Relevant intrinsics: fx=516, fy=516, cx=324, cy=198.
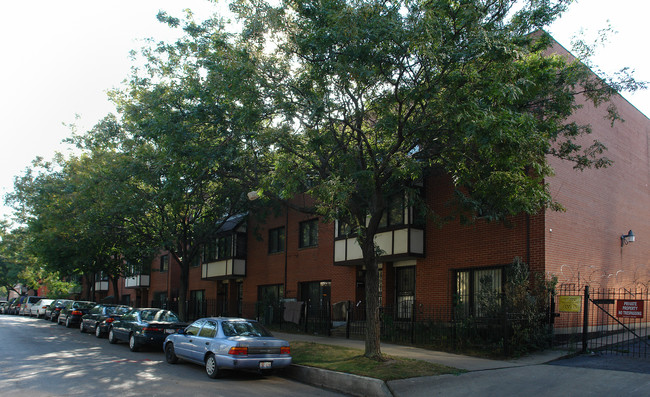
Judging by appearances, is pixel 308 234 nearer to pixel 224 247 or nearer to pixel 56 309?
pixel 224 247

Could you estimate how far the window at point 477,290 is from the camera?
15.2 metres

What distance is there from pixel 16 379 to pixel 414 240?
40.7 feet

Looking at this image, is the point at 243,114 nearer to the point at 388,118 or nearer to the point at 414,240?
the point at 388,118

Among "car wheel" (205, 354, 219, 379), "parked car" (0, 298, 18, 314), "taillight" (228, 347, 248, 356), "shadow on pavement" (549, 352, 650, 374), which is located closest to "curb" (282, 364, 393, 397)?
"taillight" (228, 347, 248, 356)

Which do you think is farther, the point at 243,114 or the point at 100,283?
the point at 100,283

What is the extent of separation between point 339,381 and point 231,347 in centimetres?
252

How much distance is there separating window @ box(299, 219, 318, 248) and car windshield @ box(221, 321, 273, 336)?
11651 millimetres

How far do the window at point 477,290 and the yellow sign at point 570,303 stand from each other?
64.7 inches

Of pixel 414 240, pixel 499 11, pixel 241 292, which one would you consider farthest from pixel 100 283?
pixel 499 11

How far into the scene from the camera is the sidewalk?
10.4m

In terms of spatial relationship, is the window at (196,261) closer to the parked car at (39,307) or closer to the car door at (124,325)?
the car door at (124,325)

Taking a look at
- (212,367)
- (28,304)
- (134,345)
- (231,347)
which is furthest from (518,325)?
(28,304)

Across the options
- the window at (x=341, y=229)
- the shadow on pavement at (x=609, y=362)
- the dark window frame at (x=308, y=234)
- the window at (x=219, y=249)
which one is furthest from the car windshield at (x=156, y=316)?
the shadow on pavement at (x=609, y=362)

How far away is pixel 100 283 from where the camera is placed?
53.3 meters
